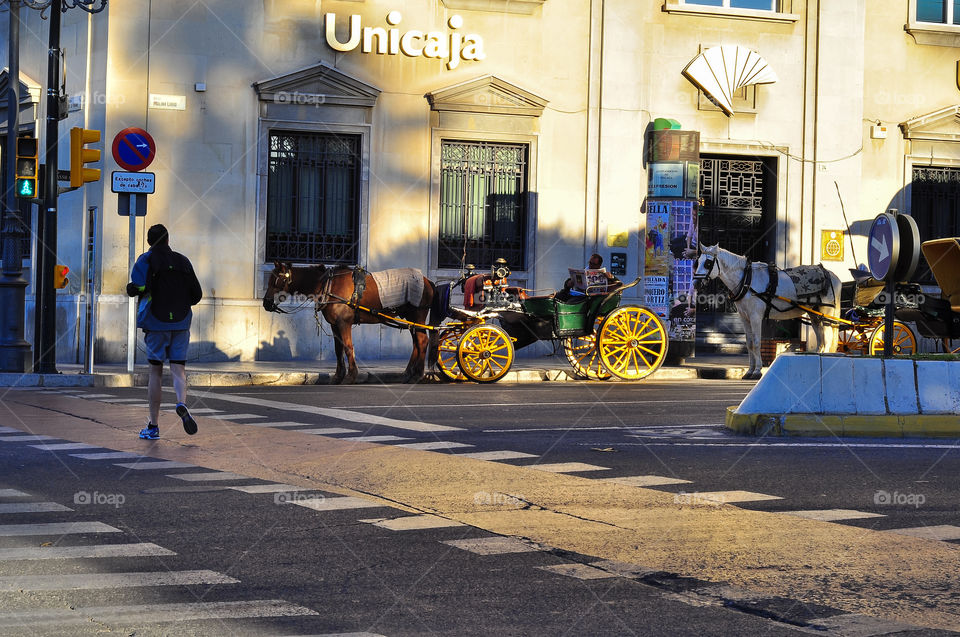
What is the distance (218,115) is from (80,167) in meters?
4.61

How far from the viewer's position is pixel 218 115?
23188mm

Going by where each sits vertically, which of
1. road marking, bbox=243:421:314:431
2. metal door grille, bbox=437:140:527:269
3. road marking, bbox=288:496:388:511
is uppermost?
metal door grille, bbox=437:140:527:269

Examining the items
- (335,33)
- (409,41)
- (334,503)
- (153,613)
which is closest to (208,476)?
(334,503)

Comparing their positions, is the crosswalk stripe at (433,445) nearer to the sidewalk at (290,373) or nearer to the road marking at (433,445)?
the road marking at (433,445)

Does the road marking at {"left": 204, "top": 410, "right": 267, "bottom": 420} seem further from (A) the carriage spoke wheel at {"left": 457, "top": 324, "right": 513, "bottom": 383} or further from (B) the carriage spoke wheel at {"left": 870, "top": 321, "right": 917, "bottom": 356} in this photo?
(B) the carriage spoke wheel at {"left": 870, "top": 321, "right": 917, "bottom": 356}

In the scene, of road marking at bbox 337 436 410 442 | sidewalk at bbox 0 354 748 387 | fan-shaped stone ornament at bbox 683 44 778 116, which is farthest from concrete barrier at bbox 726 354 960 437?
fan-shaped stone ornament at bbox 683 44 778 116

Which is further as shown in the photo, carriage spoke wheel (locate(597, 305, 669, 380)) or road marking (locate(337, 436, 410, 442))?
carriage spoke wheel (locate(597, 305, 669, 380))

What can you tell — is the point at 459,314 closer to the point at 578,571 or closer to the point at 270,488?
the point at 270,488

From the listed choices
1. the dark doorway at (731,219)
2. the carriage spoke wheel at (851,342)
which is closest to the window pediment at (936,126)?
the dark doorway at (731,219)

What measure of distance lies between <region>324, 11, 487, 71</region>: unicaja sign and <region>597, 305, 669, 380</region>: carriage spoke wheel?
6.57m

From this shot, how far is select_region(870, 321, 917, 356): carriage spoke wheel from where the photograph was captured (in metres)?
21.1

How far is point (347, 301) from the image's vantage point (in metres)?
19.0

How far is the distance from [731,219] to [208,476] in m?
18.5

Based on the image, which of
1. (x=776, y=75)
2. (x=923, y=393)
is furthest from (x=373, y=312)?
(x=776, y=75)
